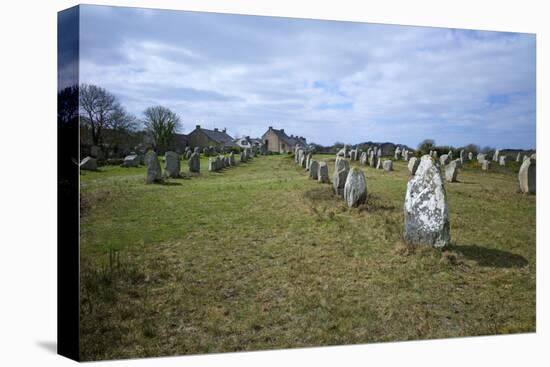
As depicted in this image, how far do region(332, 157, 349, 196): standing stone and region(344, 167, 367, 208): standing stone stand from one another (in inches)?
5.8

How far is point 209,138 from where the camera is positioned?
25.7ft

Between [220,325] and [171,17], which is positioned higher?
[171,17]

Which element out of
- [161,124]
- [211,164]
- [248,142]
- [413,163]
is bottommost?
[211,164]

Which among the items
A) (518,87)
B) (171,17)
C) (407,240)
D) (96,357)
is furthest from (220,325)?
(518,87)

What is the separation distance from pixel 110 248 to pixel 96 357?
1.38 m

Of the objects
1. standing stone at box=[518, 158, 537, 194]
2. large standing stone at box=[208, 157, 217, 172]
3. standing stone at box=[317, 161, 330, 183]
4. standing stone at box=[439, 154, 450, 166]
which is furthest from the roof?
standing stone at box=[518, 158, 537, 194]

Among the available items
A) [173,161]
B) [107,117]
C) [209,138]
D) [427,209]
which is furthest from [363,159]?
[107,117]

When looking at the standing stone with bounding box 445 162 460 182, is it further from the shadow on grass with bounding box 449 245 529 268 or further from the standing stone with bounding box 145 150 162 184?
the standing stone with bounding box 145 150 162 184

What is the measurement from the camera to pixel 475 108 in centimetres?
896

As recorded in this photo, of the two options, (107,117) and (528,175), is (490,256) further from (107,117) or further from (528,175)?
(107,117)

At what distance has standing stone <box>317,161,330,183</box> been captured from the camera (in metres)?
8.81

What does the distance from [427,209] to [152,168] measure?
4564 millimetres

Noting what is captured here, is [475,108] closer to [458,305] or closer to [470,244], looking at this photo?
[470,244]

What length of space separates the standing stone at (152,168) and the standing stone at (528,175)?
6455 mm
